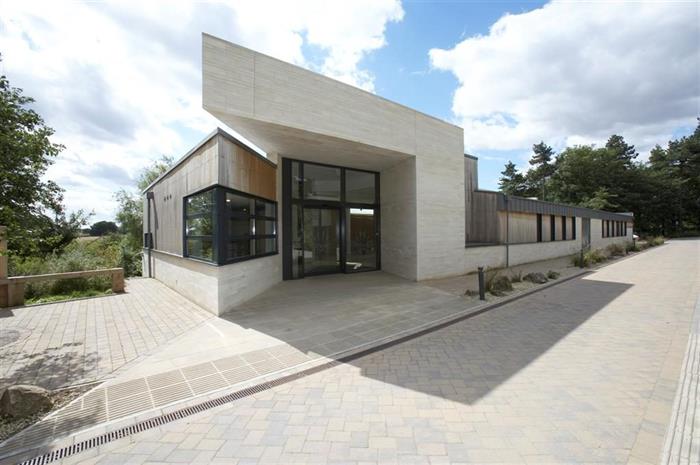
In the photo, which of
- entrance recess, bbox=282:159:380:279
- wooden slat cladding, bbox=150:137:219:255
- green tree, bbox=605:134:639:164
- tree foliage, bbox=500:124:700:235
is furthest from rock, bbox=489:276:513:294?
green tree, bbox=605:134:639:164

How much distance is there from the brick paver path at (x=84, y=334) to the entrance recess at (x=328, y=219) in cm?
379

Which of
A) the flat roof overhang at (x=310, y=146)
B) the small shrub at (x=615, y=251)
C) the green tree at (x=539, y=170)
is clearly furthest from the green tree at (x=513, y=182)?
the flat roof overhang at (x=310, y=146)

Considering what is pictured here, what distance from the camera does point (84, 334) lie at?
484cm

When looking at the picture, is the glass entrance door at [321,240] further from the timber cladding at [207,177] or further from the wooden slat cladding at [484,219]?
the wooden slat cladding at [484,219]

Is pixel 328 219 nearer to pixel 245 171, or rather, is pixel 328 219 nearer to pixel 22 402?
pixel 245 171

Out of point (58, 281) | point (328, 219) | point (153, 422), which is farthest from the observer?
point (328, 219)

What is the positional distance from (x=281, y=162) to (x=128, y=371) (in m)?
6.93

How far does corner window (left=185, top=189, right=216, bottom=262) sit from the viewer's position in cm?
641

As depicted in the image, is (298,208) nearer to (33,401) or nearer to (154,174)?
(33,401)

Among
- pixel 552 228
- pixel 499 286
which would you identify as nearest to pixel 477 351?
pixel 499 286

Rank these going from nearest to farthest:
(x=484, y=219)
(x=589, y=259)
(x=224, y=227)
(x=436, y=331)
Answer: (x=436, y=331)
(x=224, y=227)
(x=589, y=259)
(x=484, y=219)

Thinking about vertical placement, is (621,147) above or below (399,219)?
above

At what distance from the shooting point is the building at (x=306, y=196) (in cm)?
614

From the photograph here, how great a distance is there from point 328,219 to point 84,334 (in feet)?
22.9
